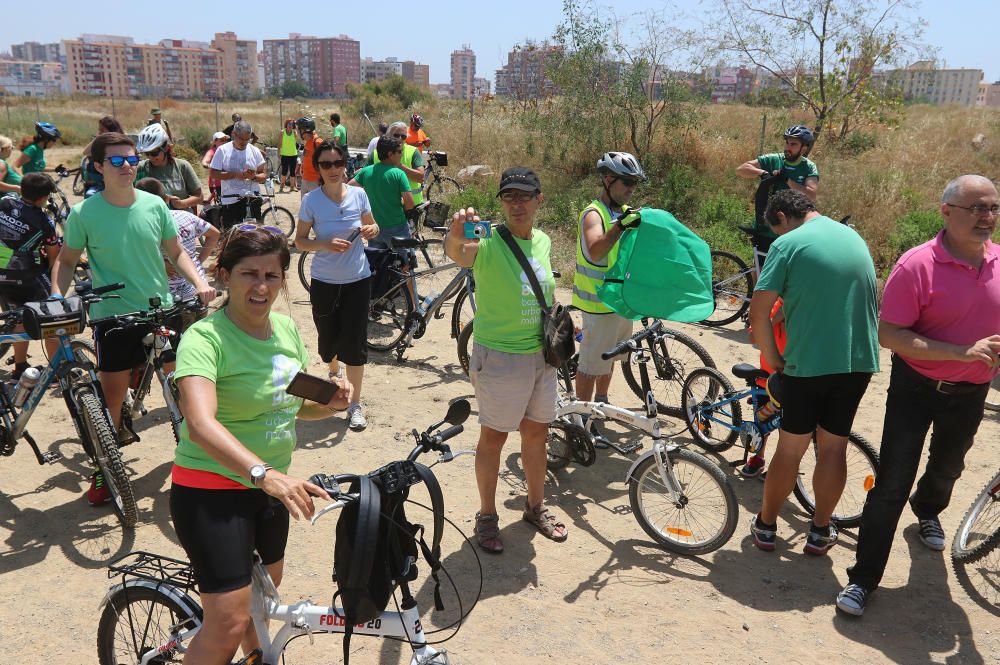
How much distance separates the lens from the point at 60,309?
3.95 m

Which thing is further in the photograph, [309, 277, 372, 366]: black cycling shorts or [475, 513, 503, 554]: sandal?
[309, 277, 372, 366]: black cycling shorts

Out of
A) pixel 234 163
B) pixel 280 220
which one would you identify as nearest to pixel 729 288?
pixel 234 163

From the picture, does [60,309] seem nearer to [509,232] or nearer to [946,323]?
[509,232]

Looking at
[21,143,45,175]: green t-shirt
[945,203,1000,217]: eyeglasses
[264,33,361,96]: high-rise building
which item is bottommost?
[21,143,45,175]: green t-shirt

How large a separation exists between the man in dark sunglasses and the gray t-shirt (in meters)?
1.12

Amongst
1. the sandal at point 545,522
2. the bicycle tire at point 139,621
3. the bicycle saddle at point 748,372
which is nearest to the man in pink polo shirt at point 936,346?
the bicycle saddle at point 748,372

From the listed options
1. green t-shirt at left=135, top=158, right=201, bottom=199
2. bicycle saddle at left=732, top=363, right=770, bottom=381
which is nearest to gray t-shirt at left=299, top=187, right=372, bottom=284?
green t-shirt at left=135, top=158, right=201, bottom=199

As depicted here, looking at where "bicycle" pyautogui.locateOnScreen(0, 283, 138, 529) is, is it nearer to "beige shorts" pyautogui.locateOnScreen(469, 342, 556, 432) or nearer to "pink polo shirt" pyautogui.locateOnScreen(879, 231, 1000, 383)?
"beige shorts" pyautogui.locateOnScreen(469, 342, 556, 432)

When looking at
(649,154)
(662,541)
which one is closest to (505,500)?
(662,541)

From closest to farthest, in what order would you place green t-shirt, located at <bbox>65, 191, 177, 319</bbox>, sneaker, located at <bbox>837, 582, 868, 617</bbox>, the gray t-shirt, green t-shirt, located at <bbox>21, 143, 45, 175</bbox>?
sneaker, located at <bbox>837, 582, 868, 617</bbox> → green t-shirt, located at <bbox>65, 191, 177, 319</bbox> → the gray t-shirt → green t-shirt, located at <bbox>21, 143, 45, 175</bbox>

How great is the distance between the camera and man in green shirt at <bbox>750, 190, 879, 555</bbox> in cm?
360

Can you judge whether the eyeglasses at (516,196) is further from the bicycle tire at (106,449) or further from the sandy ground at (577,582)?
the bicycle tire at (106,449)

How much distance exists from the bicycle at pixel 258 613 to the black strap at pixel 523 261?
4.42 ft

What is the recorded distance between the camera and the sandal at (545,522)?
4160 mm
